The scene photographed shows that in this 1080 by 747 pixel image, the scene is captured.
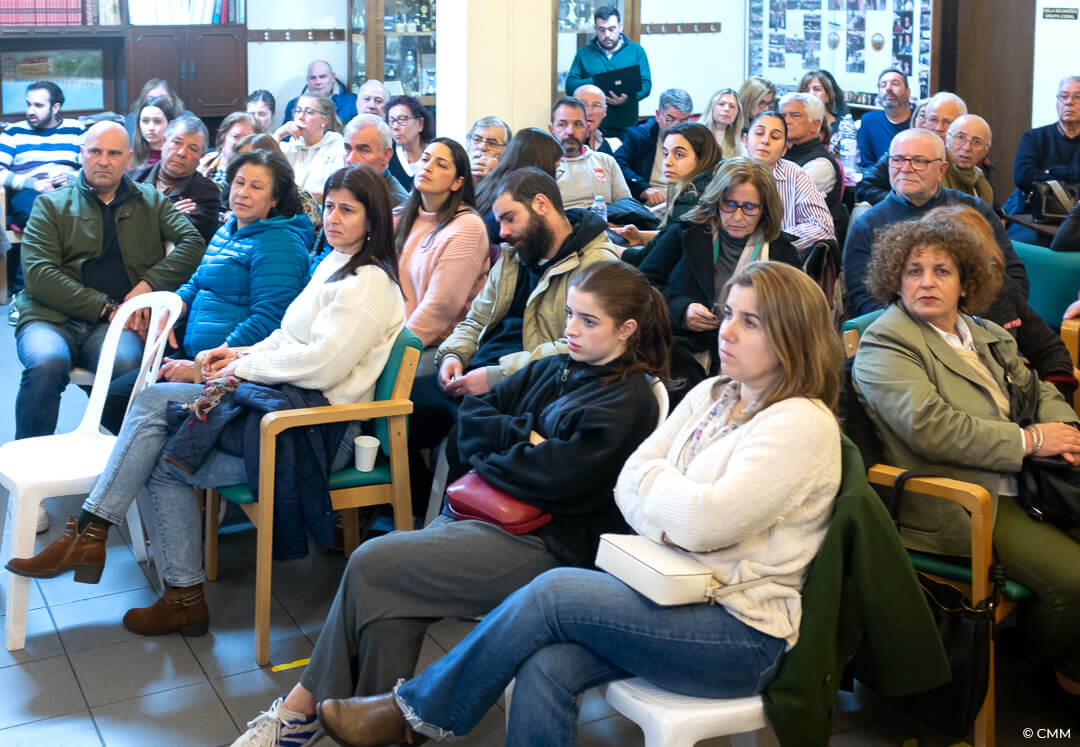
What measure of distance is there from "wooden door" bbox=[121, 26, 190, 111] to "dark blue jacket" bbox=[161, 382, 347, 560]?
242 inches

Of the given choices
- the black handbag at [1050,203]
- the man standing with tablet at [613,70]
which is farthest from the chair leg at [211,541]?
the man standing with tablet at [613,70]

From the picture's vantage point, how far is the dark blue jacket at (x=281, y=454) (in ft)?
9.30

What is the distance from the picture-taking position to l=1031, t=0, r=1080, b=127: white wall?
7172 mm

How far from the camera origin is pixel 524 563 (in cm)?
238

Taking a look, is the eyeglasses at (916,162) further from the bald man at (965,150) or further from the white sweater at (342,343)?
the white sweater at (342,343)

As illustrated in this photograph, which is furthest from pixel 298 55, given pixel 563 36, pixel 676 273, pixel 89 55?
pixel 676 273

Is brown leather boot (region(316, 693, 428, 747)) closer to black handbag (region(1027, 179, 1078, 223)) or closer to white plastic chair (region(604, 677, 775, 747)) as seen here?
white plastic chair (region(604, 677, 775, 747))

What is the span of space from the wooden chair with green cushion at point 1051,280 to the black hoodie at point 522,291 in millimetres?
1431

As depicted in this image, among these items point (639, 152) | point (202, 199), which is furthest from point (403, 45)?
point (202, 199)

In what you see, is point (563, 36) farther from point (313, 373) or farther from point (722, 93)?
point (313, 373)

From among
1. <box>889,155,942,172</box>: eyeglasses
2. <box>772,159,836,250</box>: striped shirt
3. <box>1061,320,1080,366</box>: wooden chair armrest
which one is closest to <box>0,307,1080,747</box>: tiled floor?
<box>1061,320,1080,366</box>: wooden chair armrest

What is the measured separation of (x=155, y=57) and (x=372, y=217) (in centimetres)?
605

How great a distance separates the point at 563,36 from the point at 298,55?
293 cm

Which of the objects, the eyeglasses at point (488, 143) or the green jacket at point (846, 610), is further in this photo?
the eyeglasses at point (488, 143)
